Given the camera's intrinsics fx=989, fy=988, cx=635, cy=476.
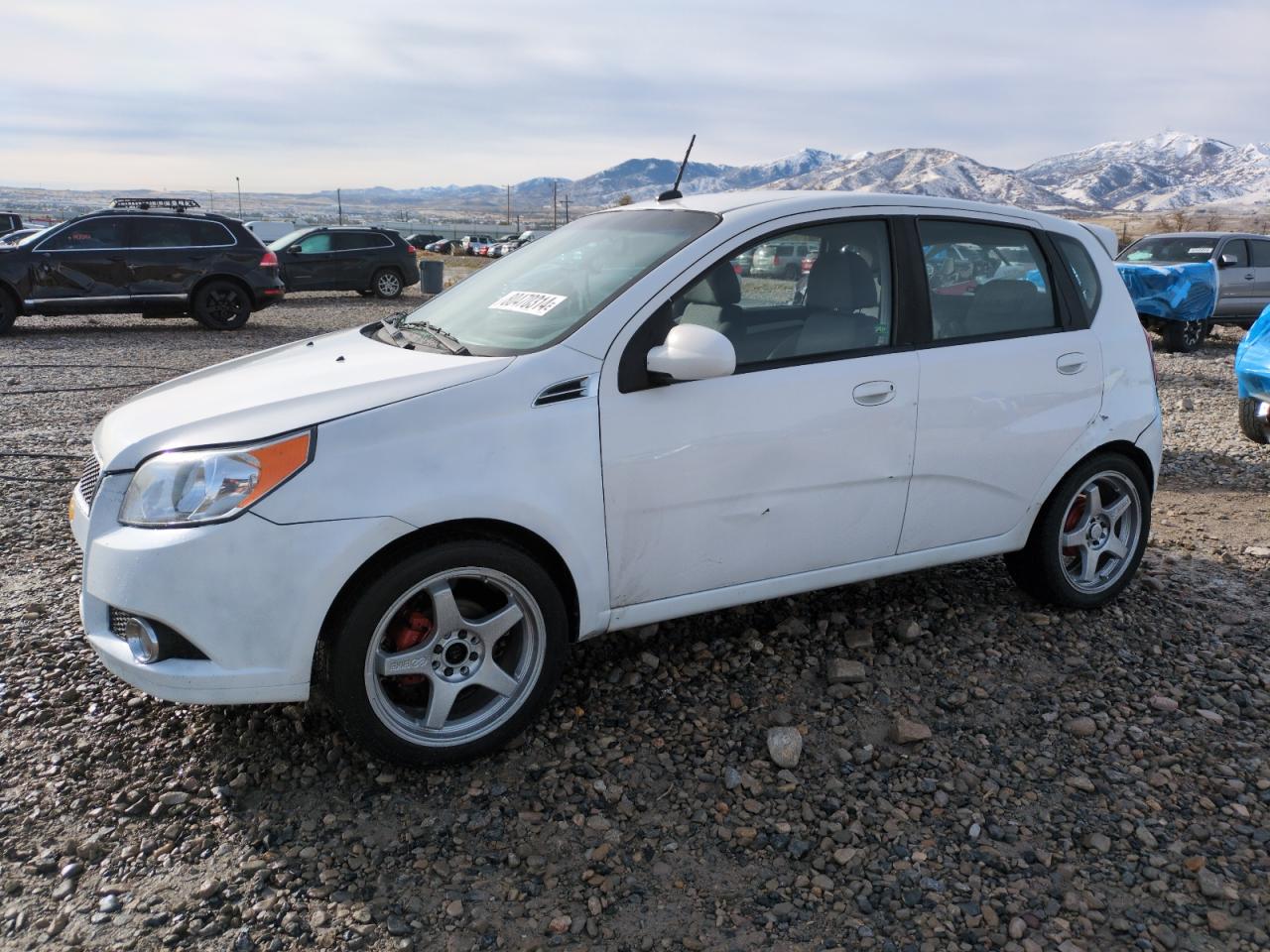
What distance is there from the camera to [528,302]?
3564 millimetres

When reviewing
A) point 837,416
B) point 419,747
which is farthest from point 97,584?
point 837,416

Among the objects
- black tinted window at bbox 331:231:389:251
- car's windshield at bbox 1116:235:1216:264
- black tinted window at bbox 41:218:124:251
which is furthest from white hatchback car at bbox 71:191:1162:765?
black tinted window at bbox 331:231:389:251

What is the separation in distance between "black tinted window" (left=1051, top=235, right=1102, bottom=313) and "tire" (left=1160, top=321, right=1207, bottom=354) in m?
10.9

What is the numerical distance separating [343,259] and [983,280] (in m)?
18.1

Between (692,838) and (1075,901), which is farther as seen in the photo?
(692,838)

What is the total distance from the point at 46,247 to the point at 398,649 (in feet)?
43.9

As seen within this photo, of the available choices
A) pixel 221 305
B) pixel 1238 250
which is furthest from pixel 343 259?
pixel 1238 250

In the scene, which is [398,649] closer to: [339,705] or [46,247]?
[339,705]

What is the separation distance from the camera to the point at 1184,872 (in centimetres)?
270

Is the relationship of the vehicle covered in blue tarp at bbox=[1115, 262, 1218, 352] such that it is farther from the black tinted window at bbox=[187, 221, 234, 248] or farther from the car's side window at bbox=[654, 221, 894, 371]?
the black tinted window at bbox=[187, 221, 234, 248]

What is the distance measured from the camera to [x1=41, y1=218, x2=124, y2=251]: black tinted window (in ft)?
44.6

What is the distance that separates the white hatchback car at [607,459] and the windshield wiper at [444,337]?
0.02 metres

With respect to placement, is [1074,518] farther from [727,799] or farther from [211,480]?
[211,480]

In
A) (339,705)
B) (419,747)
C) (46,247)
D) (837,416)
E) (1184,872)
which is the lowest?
(1184,872)
